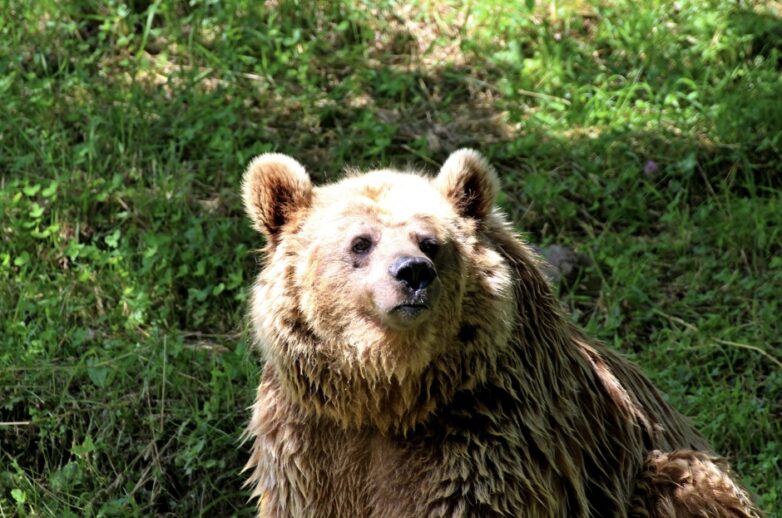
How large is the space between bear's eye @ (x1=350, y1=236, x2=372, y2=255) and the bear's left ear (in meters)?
0.42

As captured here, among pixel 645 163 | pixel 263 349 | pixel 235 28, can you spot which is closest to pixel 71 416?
pixel 263 349

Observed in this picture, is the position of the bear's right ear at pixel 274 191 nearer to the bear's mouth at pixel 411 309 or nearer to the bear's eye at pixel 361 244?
the bear's eye at pixel 361 244

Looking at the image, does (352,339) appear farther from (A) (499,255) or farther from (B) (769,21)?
(B) (769,21)

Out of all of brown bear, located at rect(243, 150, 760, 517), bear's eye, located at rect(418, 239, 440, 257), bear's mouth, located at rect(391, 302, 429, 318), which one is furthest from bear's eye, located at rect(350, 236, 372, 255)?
bear's mouth, located at rect(391, 302, 429, 318)

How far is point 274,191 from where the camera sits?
4793 mm

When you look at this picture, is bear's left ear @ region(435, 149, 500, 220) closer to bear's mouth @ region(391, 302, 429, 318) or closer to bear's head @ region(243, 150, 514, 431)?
bear's head @ region(243, 150, 514, 431)

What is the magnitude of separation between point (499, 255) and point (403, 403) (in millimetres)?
667

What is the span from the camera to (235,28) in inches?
318

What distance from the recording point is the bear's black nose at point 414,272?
426 cm

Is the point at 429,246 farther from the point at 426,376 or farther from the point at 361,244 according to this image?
the point at 426,376

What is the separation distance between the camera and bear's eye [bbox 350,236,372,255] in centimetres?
454

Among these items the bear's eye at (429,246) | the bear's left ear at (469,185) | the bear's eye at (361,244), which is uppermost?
the bear's left ear at (469,185)

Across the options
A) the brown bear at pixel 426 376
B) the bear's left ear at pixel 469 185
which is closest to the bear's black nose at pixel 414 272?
the brown bear at pixel 426 376

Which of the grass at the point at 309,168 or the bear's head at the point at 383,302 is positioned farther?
the grass at the point at 309,168
